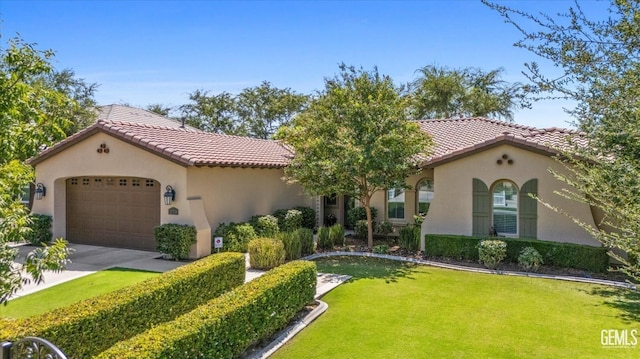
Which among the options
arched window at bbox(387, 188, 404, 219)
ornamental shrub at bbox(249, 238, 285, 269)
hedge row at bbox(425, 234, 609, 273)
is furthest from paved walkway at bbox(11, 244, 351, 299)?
arched window at bbox(387, 188, 404, 219)

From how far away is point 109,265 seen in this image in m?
13.6

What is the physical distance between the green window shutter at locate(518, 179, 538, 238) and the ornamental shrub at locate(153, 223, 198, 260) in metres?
11.9

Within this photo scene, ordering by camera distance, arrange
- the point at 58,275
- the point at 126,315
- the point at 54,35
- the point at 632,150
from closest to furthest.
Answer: the point at 632,150, the point at 126,315, the point at 58,275, the point at 54,35

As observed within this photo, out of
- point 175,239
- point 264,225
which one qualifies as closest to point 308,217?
point 264,225

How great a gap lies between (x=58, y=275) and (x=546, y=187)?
1635 centimetres

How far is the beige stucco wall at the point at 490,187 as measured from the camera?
44.7ft

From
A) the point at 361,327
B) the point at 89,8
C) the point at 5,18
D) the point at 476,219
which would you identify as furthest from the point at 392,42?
the point at 5,18

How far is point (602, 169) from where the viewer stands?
504 centimetres

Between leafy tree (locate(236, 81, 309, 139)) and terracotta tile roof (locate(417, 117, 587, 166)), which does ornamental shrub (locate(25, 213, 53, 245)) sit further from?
leafy tree (locate(236, 81, 309, 139))

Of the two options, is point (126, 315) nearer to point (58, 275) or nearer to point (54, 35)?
point (58, 275)

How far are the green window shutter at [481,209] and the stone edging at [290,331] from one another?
7.89 meters

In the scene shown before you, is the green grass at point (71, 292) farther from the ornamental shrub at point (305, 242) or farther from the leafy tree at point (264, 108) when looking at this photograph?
the leafy tree at point (264, 108)

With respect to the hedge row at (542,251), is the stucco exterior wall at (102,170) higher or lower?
higher

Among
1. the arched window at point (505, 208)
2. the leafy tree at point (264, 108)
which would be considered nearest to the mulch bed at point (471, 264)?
the arched window at point (505, 208)
